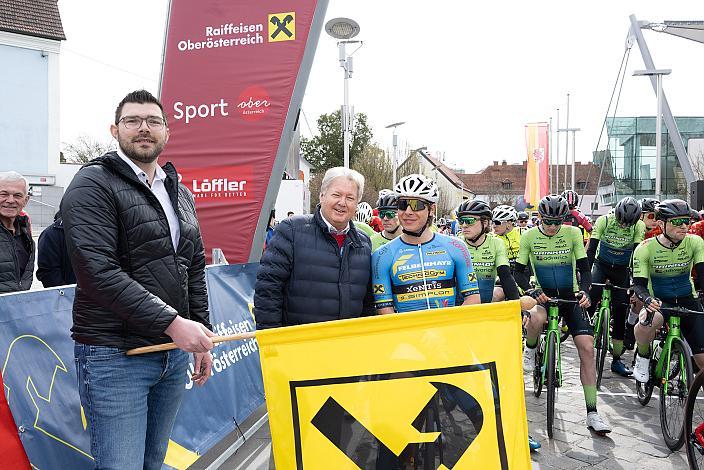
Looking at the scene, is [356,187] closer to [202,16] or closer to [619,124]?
[202,16]

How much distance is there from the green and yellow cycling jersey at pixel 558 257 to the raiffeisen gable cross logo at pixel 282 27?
3.34 m

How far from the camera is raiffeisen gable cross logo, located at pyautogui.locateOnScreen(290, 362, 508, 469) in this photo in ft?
8.00

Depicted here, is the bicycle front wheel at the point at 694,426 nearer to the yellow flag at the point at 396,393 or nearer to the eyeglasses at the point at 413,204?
the yellow flag at the point at 396,393

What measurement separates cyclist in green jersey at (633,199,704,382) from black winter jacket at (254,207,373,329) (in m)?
3.46

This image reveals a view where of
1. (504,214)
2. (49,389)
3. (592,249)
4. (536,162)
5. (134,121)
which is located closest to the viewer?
(134,121)

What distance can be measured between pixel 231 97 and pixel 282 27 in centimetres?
85

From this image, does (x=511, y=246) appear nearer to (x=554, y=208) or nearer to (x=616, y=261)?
(x=616, y=261)

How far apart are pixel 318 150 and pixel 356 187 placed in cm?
5689

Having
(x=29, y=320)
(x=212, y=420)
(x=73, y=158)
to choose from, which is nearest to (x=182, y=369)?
(x=29, y=320)

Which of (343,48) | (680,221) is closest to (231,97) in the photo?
(680,221)

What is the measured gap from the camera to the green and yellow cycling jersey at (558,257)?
5863 mm

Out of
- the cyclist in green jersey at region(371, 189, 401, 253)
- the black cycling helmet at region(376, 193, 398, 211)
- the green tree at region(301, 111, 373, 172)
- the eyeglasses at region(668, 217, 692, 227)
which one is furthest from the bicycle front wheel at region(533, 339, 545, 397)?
the green tree at region(301, 111, 373, 172)

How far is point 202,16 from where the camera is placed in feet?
18.7

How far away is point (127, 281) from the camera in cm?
215
